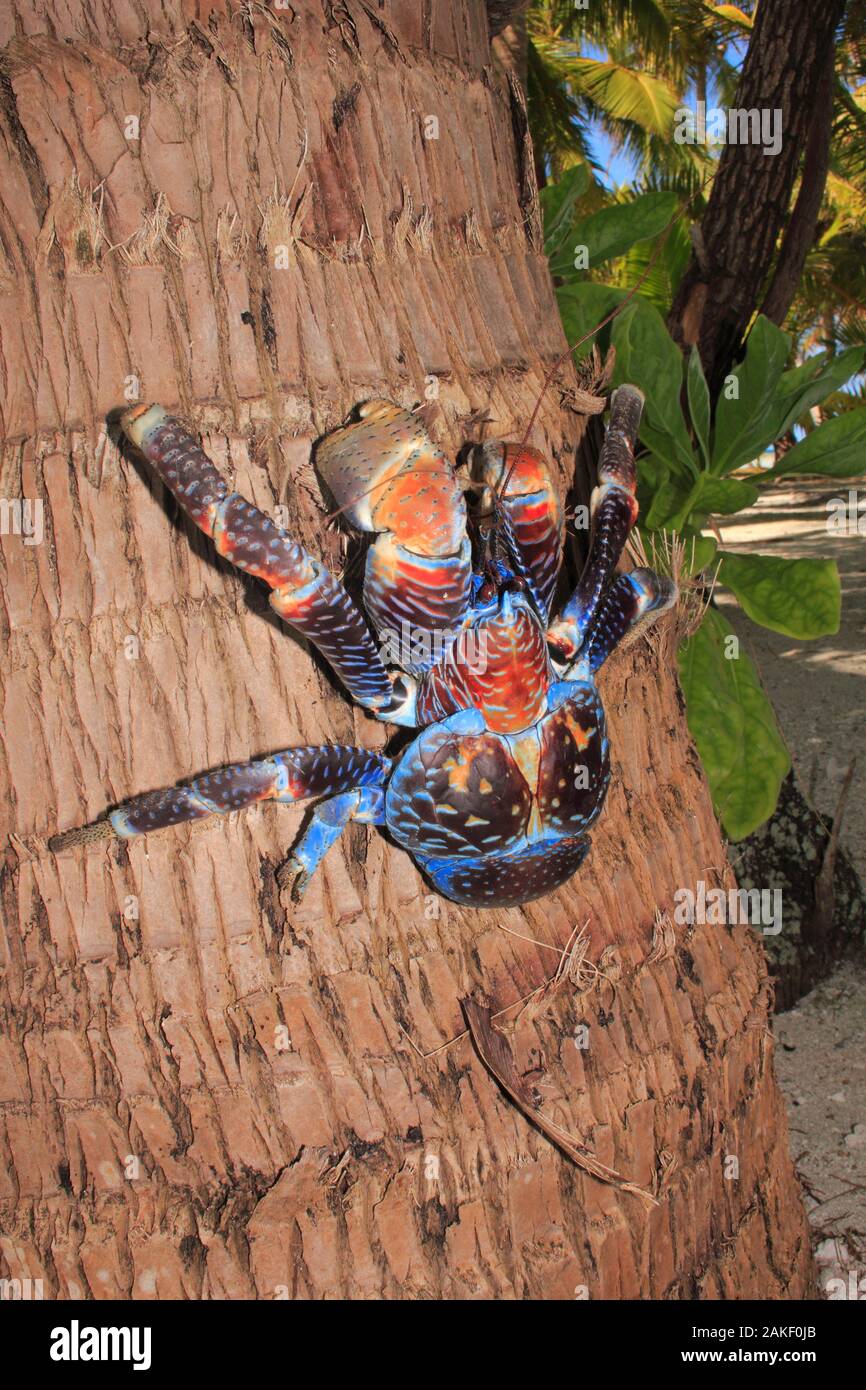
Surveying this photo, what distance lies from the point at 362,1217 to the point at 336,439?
124 centimetres

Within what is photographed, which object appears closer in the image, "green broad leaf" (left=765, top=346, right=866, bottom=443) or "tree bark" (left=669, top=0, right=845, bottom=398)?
"green broad leaf" (left=765, top=346, right=866, bottom=443)

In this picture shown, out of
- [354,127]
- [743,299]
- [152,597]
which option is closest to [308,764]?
[152,597]

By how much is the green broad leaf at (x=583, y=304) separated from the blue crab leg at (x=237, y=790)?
1481 millimetres

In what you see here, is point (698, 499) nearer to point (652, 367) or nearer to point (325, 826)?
point (652, 367)

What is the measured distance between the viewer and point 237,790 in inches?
58.5

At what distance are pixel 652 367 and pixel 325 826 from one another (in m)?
1.48

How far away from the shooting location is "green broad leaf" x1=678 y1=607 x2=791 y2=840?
2486mm

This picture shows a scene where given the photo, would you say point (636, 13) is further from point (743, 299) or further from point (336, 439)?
point (336, 439)

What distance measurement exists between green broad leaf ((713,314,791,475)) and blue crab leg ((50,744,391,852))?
1630 mm

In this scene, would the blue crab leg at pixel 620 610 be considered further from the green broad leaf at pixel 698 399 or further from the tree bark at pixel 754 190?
the tree bark at pixel 754 190

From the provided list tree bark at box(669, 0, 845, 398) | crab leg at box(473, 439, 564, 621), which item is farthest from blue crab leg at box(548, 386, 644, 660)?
tree bark at box(669, 0, 845, 398)

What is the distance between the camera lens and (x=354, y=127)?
5.33ft

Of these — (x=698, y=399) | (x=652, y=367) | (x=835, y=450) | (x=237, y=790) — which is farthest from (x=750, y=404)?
(x=237, y=790)

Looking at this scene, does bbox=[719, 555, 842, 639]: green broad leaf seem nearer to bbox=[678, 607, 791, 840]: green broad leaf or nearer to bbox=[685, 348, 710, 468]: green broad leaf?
bbox=[678, 607, 791, 840]: green broad leaf
